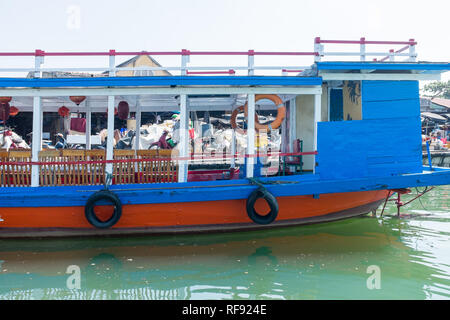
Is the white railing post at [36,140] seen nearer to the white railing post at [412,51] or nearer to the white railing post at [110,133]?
the white railing post at [110,133]

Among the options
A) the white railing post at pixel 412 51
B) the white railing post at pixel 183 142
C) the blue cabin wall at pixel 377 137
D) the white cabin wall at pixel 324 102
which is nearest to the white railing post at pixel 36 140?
the white railing post at pixel 183 142

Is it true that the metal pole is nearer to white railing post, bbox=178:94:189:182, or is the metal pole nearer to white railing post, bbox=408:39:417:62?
white railing post, bbox=178:94:189:182

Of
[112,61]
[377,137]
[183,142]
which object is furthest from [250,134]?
[112,61]

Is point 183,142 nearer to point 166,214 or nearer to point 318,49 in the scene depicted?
point 166,214

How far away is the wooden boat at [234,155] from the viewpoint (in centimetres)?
687

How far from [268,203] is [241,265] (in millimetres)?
1241

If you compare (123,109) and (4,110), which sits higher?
(123,109)

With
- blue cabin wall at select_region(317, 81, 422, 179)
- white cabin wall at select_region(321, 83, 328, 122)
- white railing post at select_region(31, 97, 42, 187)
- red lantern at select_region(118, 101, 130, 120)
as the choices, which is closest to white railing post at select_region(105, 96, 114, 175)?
white railing post at select_region(31, 97, 42, 187)

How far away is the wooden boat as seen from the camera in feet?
22.5

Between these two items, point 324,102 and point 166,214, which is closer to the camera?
point 166,214

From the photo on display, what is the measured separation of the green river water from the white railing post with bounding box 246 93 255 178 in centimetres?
132

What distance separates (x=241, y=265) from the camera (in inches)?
238

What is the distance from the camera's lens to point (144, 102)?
9.69m

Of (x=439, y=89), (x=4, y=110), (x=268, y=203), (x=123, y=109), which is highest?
(x=439, y=89)
